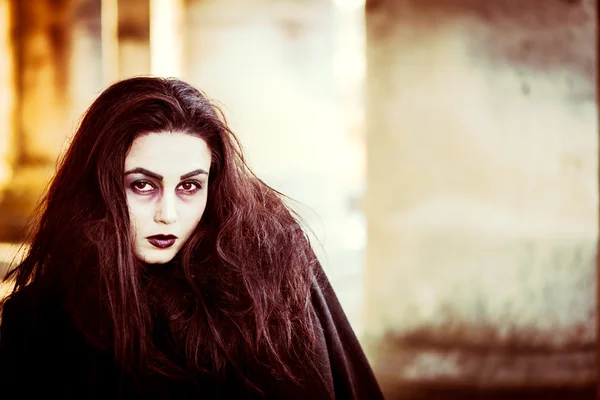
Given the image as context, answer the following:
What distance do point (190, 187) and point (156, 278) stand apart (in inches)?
7.0

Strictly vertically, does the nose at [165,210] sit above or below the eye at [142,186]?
below

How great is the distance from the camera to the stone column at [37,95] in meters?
4.37

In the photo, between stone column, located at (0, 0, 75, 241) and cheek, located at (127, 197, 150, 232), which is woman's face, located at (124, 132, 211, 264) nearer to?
cheek, located at (127, 197, 150, 232)

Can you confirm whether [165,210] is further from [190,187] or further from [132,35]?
[132,35]

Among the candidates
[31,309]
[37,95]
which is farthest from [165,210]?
[37,95]

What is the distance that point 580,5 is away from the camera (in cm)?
286

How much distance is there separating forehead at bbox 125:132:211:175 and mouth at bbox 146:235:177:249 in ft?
0.41

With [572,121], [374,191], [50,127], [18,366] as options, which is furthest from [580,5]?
[50,127]

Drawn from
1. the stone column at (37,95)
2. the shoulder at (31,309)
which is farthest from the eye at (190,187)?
the stone column at (37,95)

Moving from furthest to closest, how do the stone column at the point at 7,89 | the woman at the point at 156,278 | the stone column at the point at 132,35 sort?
the stone column at the point at 7,89
the stone column at the point at 132,35
the woman at the point at 156,278

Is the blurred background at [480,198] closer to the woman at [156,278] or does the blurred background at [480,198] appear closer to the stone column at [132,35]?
the woman at [156,278]

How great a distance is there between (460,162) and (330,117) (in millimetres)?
1046

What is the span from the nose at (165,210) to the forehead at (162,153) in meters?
0.05

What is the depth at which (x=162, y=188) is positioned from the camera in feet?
4.07
